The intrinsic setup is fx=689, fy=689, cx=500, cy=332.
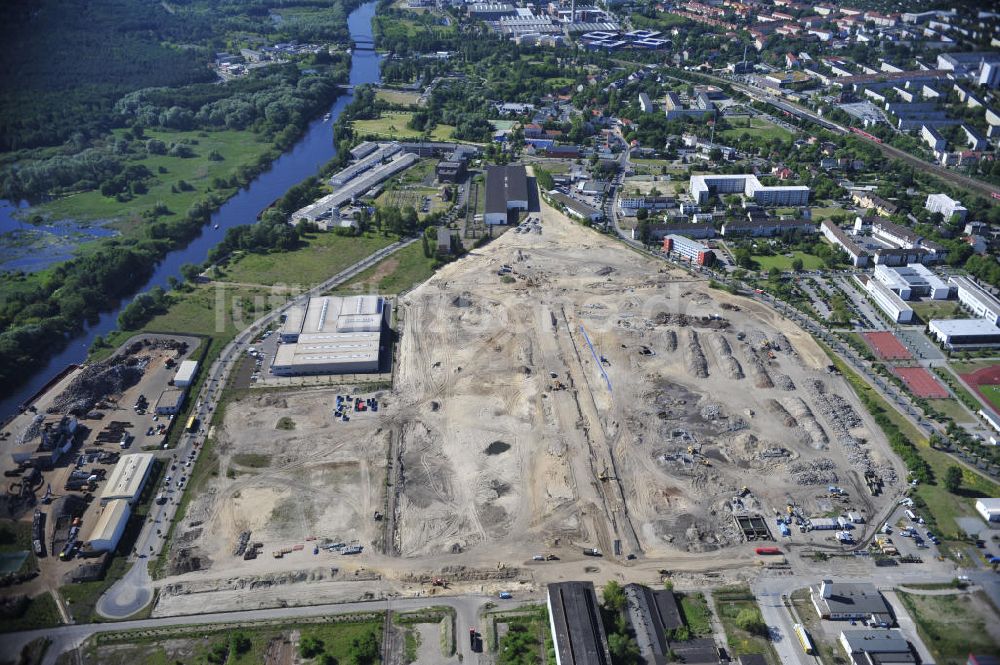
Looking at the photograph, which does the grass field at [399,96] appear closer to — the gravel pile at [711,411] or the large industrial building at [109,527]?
the gravel pile at [711,411]

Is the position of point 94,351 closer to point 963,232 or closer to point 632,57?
point 963,232

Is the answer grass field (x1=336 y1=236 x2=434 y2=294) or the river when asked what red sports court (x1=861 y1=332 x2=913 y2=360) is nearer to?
grass field (x1=336 y1=236 x2=434 y2=294)

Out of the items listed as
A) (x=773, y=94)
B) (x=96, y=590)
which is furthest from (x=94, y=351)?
(x=773, y=94)

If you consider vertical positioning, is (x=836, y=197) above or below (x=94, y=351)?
above

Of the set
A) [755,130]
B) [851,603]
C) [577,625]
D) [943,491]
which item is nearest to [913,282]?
[943,491]

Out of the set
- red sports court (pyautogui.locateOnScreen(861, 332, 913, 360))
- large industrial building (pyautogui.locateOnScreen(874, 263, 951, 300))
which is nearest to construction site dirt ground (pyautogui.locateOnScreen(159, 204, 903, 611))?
red sports court (pyautogui.locateOnScreen(861, 332, 913, 360))

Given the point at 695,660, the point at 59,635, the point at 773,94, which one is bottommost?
the point at 59,635
